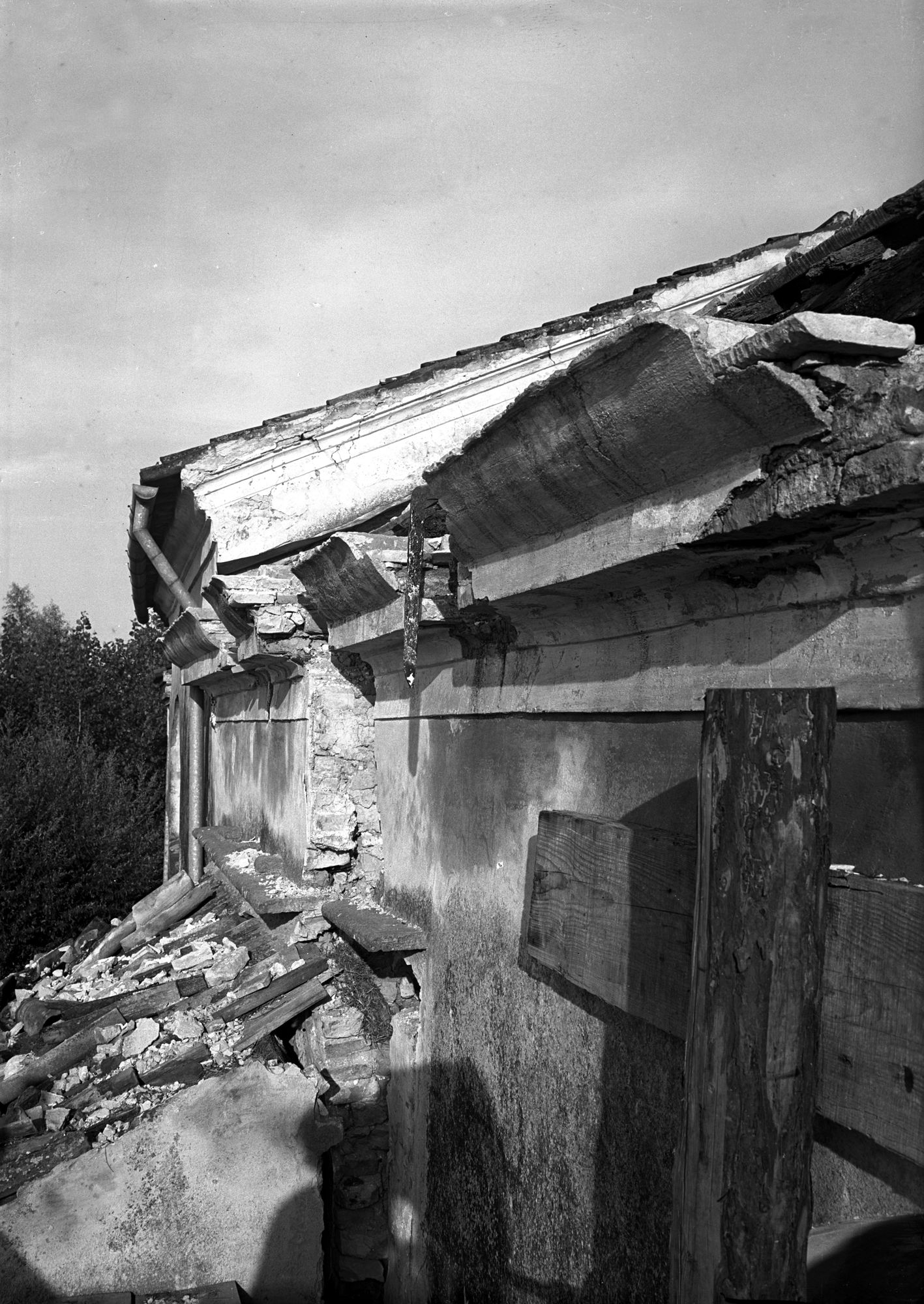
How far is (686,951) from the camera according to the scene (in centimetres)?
202

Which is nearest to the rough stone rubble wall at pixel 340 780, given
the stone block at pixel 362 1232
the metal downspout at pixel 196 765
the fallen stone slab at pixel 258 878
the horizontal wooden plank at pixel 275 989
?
the fallen stone slab at pixel 258 878

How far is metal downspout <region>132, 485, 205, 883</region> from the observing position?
819 centimetres

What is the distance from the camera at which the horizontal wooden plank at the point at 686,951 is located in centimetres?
155

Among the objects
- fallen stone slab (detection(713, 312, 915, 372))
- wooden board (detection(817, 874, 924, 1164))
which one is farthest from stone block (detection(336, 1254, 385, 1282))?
fallen stone slab (detection(713, 312, 915, 372))

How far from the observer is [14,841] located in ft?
38.6

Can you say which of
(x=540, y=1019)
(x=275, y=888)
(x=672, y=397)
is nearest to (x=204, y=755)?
(x=275, y=888)

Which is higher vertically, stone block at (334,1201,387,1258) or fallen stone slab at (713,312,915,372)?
fallen stone slab at (713,312,915,372)

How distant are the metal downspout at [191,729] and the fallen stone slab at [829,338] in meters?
6.86

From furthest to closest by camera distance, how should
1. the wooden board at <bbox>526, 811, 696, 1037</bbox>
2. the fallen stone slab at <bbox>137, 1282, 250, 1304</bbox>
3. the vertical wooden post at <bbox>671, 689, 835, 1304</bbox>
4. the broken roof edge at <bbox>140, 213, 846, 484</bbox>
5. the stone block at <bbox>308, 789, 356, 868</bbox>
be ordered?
the broken roof edge at <bbox>140, 213, 846, 484</bbox> → the stone block at <bbox>308, 789, 356, 868</bbox> → the fallen stone slab at <bbox>137, 1282, 250, 1304</bbox> → the wooden board at <bbox>526, 811, 696, 1037</bbox> → the vertical wooden post at <bbox>671, 689, 835, 1304</bbox>

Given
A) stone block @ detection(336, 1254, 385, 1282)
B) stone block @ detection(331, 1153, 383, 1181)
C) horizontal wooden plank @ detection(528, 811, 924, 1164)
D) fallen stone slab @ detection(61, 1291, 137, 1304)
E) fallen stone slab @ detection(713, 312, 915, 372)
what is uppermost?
fallen stone slab @ detection(713, 312, 915, 372)

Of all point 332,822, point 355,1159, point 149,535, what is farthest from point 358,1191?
point 149,535

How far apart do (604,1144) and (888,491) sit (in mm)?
1873

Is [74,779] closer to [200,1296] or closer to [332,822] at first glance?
[332,822]

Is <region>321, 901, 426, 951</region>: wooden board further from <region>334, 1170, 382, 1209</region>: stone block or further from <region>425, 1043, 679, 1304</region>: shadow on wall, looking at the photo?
<region>334, 1170, 382, 1209</region>: stone block
